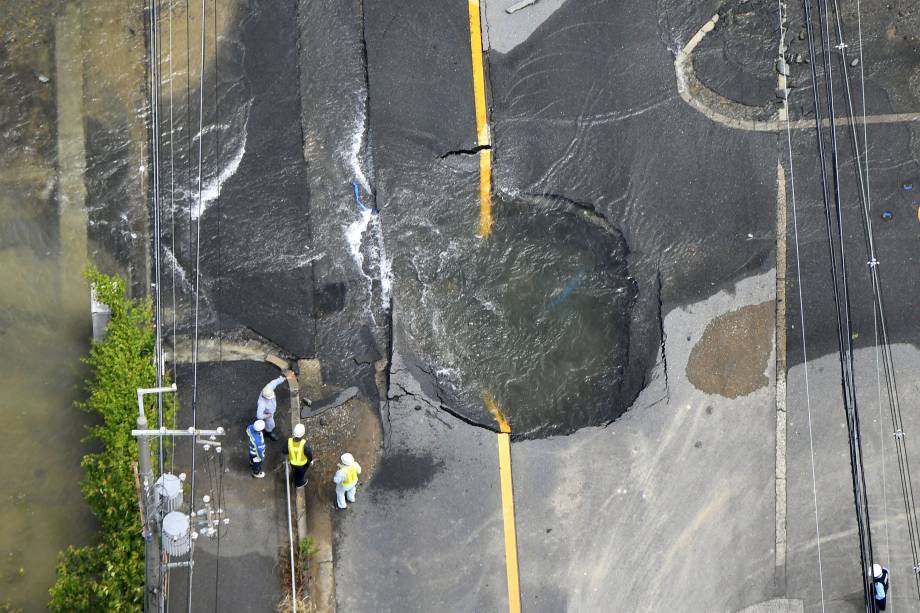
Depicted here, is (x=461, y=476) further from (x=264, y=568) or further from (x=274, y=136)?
(x=274, y=136)

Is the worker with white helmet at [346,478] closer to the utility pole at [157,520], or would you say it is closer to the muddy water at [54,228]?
the utility pole at [157,520]

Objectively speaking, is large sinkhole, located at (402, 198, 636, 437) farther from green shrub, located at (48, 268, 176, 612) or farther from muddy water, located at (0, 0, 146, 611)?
muddy water, located at (0, 0, 146, 611)

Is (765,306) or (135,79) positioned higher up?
(135,79)

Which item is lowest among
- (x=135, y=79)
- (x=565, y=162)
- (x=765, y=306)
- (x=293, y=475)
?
(x=293, y=475)

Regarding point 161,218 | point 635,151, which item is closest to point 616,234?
point 635,151

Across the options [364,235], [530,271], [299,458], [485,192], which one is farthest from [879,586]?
[364,235]

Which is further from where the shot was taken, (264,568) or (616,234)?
(616,234)

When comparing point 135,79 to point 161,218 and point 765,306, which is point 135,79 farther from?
point 765,306
